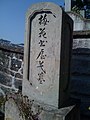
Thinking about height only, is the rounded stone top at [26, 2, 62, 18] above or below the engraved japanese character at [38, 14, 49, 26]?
above

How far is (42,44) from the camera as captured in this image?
3.59 m

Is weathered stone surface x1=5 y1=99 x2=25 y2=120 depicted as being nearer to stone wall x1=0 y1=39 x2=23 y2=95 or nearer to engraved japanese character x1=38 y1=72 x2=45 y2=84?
engraved japanese character x1=38 y1=72 x2=45 y2=84

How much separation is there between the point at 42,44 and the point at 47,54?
23 centimetres

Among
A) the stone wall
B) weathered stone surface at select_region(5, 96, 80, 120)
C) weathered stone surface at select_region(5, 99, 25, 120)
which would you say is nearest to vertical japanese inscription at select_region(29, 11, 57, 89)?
weathered stone surface at select_region(5, 96, 80, 120)

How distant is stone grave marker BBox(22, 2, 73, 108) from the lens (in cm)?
339

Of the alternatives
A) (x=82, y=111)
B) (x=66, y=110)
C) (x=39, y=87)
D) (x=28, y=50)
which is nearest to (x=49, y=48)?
(x=28, y=50)

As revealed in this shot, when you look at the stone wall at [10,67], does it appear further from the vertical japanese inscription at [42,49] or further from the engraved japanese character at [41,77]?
the engraved japanese character at [41,77]

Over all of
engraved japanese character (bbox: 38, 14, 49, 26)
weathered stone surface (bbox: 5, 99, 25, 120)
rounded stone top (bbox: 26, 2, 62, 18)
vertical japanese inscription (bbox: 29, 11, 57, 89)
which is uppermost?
rounded stone top (bbox: 26, 2, 62, 18)

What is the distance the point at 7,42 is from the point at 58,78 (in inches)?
122

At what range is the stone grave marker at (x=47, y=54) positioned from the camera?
3.39m

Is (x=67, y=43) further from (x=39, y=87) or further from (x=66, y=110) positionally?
(x=66, y=110)

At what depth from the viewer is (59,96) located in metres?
3.39

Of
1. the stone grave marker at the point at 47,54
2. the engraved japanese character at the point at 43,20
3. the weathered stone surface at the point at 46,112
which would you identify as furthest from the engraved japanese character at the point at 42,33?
the weathered stone surface at the point at 46,112

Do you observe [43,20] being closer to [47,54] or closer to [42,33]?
[42,33]
